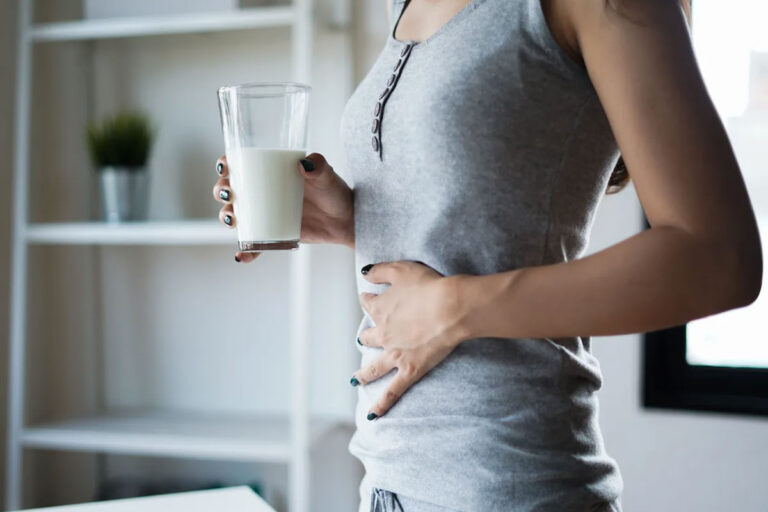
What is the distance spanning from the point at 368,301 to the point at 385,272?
0.14ft

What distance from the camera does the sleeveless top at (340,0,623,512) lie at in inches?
26.8

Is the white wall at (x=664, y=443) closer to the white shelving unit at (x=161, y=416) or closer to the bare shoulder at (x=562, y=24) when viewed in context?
the white shelving unit at (x=161, y=416)

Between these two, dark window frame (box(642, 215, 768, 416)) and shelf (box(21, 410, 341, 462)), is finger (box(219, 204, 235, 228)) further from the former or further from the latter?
dark window frame (box(642, 215, 768, 416))

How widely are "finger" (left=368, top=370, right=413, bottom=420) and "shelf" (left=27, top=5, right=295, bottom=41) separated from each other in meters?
1.28

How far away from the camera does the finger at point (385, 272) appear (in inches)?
28.5

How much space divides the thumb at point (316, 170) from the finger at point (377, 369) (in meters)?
0.21

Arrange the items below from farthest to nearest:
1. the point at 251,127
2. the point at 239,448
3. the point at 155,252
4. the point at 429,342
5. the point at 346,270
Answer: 1. the point at 155,252
2. the point at 346,270
3. the point at 239,448
4. the point at 251,127
5. the point at 429,342

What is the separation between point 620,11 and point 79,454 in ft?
6.84

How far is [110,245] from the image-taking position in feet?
7.36

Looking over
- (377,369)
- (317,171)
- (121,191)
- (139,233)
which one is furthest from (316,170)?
(121,191)

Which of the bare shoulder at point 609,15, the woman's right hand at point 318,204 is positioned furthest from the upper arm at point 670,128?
the woman's right hand at point 318,204

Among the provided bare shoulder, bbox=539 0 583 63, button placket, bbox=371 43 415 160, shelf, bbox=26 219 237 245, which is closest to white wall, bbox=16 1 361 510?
shelf, bbox=26 219 237 245

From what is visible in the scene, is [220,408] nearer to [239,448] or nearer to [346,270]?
[239,448]

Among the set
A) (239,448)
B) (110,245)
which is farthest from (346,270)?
(110,245)
